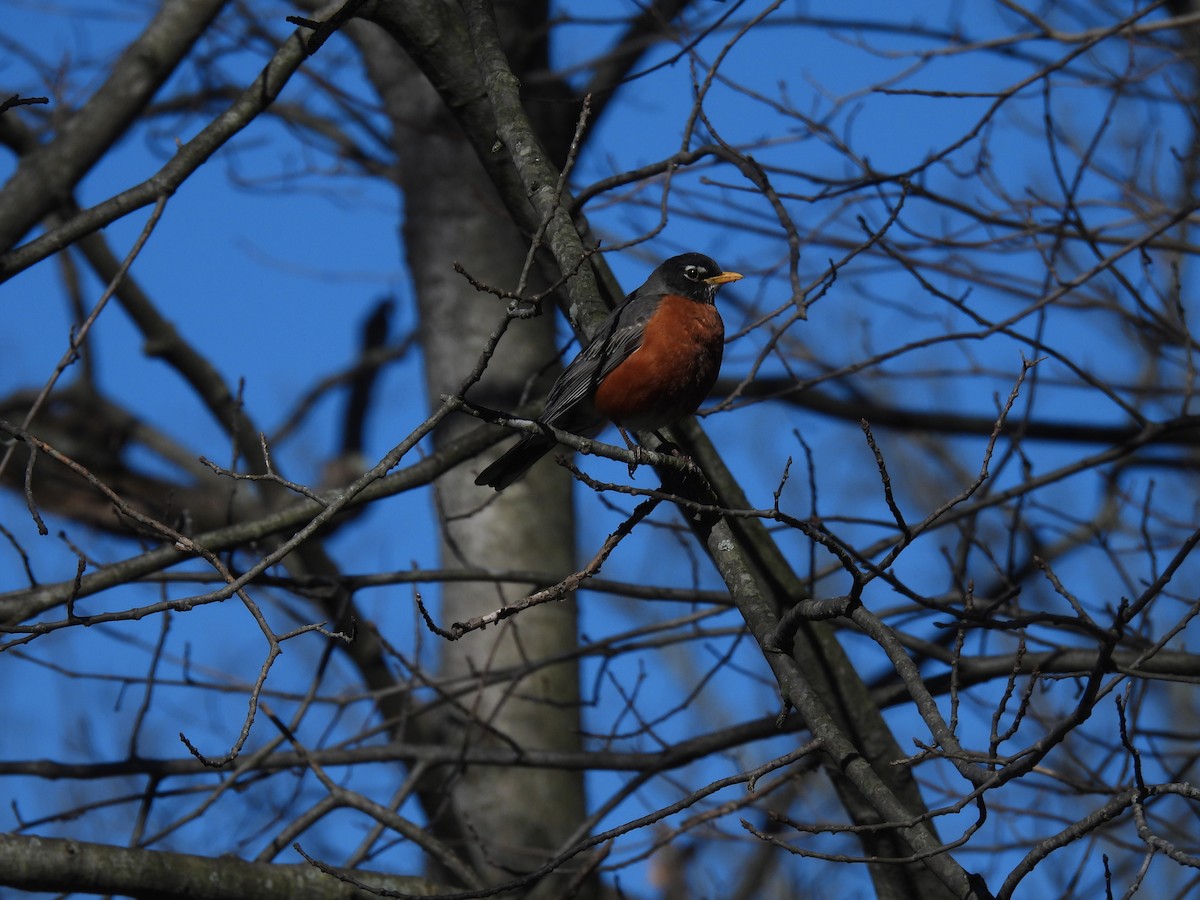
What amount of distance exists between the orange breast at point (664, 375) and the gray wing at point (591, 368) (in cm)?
4

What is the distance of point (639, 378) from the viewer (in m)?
4.32

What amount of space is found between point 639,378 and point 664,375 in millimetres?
89

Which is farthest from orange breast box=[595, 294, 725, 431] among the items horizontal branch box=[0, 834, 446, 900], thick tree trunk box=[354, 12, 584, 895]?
horizontal branch box=[0, 834, 446, 900]

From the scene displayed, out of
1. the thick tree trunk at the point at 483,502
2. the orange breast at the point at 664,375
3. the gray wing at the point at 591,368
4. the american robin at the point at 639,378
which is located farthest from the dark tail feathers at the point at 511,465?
the thick tree trunk at the point at 483,502

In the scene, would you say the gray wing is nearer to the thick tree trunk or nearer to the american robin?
the american robin

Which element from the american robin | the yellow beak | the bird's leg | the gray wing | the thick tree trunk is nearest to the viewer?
the bird's leg

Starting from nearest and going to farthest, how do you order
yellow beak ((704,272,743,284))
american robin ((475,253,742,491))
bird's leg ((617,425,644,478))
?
bird's leg ((617,425,644,478)) → american robin ((475,253,742,491)) → yellow beak ((704,272,743,284))

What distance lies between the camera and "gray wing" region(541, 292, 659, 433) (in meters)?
4.09

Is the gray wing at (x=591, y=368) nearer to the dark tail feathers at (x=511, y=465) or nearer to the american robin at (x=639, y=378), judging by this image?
the american robin at (x=639, y=378)

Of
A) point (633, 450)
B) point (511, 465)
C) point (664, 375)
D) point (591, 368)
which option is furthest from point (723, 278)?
point (633, 450)

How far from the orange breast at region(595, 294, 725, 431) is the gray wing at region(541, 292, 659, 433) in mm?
37

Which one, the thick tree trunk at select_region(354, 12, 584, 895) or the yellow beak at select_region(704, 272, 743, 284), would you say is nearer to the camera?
the yellow beak at select_region(704, 272, 743, 284)

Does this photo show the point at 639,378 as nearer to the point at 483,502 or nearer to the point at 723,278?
the point at 723,278

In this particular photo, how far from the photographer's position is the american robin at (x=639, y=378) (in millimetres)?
4266
